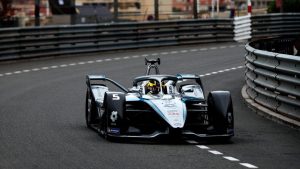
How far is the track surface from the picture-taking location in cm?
1068

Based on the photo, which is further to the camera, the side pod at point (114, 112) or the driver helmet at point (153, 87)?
the driver helmet at point (153, 87)

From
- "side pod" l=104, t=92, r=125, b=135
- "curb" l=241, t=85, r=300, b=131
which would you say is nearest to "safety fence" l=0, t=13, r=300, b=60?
"curb" l=241, t=85, r=300, b=131

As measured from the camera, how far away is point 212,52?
3209 centimetres

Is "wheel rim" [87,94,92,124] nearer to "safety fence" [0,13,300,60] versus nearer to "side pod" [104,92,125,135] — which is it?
"side pod" [104,92,125,135]

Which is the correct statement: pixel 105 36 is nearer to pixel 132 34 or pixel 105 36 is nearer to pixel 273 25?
pixel 132 34

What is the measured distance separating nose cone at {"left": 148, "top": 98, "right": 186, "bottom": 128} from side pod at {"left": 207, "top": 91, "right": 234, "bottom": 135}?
59 cm

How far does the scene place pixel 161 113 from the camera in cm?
1218

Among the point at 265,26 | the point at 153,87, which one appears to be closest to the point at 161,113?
the point at 153,87

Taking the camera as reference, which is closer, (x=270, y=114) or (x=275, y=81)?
(x=270, y=114)

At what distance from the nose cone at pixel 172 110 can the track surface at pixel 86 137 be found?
13.0 inches

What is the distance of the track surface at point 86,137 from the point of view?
420 inches

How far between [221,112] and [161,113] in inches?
37.9

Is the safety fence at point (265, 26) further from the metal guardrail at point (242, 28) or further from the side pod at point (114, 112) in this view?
the side pod at point (114, 112)

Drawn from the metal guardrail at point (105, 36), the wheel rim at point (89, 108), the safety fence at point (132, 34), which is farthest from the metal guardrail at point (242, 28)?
the wheel rim at point (89, 108)
